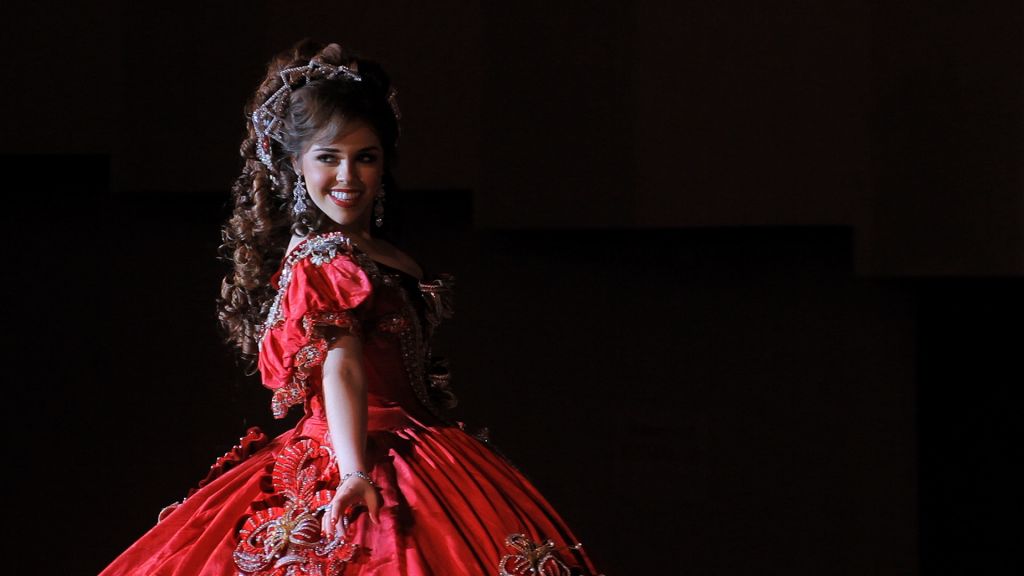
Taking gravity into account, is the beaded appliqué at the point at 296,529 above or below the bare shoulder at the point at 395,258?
below

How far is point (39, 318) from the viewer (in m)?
3.08

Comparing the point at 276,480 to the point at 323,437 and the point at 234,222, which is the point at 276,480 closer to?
the point at 323,437

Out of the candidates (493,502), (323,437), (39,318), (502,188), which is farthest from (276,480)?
(39,318)

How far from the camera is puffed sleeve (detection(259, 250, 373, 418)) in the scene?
5.94 feet

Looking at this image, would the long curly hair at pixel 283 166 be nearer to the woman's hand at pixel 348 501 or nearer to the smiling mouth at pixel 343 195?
the smiling mouth at pixel 343 195

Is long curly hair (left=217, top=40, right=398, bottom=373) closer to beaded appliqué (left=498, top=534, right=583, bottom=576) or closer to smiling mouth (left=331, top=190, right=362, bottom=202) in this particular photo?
smiling mouth (left=331, top=190, right=362, bottom=202)

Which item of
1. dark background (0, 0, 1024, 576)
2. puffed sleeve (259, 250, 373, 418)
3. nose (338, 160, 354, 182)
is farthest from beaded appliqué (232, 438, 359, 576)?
dark background (0, 0, 1024, 576)

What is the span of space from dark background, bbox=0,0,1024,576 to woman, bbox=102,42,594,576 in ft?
2.88

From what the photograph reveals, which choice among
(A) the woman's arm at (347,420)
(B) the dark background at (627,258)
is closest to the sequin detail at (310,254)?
(A) the woman's arm at (347,420)

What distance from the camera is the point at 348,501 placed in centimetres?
173

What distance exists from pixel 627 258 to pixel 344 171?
Result: 1175 millimetres

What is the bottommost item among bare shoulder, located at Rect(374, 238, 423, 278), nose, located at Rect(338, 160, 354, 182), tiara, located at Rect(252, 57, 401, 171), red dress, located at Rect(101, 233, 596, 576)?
red dress, located at Rect(101, 233, 596, 576)

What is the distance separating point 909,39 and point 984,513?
960 millimetres

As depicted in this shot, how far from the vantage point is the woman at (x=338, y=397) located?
5.79ft
